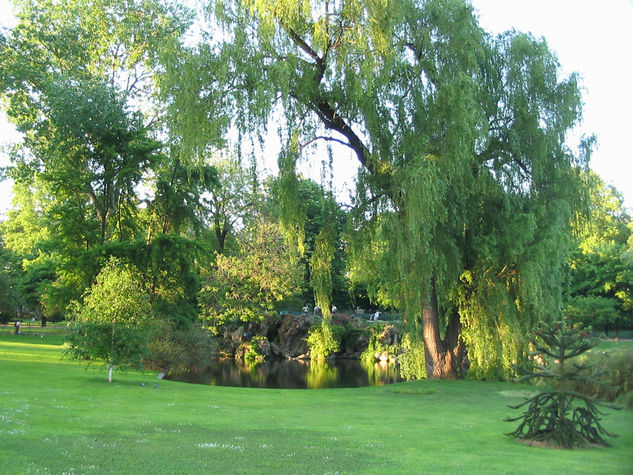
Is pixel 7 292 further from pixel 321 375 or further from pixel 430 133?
pixel 430 133

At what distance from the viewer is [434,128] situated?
19016 millimetres

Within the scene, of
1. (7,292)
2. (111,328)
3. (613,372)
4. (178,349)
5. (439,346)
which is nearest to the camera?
(613,372)

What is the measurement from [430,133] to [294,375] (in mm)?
19148

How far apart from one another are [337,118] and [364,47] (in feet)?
10.0

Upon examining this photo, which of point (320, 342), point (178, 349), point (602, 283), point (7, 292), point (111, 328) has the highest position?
point (602, 283)

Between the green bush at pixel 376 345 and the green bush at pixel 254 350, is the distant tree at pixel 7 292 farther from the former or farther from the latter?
the green bush at pixel 376 345

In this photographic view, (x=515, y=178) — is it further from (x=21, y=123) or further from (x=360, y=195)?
(x=21, y=123)

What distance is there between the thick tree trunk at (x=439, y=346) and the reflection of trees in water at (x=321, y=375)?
7.80 m

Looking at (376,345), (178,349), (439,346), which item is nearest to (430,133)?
(439,346)

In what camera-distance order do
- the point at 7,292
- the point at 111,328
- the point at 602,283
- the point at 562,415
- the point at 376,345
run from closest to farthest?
the point at 562,415 → the point at 111,328 → the point at 7,292 → the point at 376,345 → the point at 602,283

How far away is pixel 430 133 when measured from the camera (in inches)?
752

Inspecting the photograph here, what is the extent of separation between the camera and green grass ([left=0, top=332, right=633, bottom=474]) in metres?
8.58

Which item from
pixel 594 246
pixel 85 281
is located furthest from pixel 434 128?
pixel 594 246

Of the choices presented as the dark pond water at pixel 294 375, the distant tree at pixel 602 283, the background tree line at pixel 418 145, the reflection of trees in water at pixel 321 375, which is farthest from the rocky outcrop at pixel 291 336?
the background tree line at pixel 418 145
